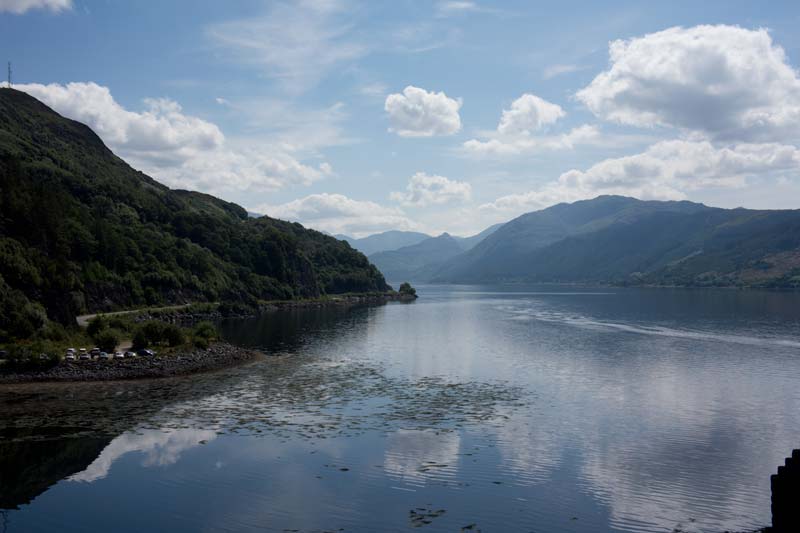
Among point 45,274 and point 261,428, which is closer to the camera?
point 261,428

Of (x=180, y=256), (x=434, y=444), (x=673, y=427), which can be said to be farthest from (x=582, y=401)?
(x=180, y=256)

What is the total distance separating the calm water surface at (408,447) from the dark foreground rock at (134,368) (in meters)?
3.09

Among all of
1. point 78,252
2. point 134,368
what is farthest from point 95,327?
point 78,252

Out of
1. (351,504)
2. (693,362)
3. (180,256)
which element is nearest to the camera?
(351,504)

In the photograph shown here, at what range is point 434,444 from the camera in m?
40.8

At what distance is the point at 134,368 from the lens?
6538 cm

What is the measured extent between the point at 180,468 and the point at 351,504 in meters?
12.3

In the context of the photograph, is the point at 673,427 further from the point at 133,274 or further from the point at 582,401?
the point at 133,274

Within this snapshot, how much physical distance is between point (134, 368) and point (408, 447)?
129 feet

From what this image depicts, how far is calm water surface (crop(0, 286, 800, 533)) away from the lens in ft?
95.8

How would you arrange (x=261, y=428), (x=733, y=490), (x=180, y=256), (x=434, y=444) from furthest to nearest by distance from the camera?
(x=180, y=256) → (x=261, y=428) → (x=434, y=444) → (x=733, y=490)

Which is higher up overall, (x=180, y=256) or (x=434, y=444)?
(x=180, y=256)

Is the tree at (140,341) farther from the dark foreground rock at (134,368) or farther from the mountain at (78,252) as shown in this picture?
the mountain at (78,252)

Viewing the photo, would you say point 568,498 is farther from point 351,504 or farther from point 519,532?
point 351,504
